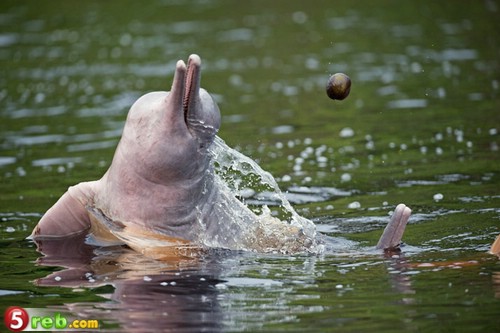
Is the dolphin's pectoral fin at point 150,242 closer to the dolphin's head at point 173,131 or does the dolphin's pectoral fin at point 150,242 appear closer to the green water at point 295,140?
the green water at point 295,140

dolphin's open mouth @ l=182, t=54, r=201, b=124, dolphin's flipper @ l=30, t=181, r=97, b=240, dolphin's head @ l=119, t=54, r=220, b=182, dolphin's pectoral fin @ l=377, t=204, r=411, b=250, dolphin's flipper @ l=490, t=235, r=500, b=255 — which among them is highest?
dolphin's open mouth @ l=182, t=54, r=201, b=124

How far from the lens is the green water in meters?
7.58

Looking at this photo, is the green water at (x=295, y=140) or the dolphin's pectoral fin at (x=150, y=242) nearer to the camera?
the green water at (x=295, y=140)

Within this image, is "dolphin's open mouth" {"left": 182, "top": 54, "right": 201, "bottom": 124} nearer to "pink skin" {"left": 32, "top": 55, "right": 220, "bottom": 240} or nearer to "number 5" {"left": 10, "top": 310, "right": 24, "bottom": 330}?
"pink skin" {"left": 32, "top": 55, "right": 220, "bottom": 240}

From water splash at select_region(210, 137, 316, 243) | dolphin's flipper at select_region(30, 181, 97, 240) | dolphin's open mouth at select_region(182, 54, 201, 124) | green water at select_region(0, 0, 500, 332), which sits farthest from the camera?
dolphin's flipper at select_region(30, 181, 97, 240)

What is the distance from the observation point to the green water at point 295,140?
7582 millimetres

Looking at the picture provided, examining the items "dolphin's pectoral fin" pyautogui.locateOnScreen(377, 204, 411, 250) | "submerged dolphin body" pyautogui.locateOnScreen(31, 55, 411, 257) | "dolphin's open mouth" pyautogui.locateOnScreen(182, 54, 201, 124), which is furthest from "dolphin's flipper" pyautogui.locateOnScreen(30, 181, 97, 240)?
"dolphin's pectoral fin" pyautogui.locateOnScreen(377, 204, 411, 250)

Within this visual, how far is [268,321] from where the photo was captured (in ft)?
23.2

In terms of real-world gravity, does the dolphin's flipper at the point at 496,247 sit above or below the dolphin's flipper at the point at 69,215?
below

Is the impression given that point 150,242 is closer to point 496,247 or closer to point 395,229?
point 395,229

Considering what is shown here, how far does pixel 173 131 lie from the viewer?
8.64 m

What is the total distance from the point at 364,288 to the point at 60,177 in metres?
6.03

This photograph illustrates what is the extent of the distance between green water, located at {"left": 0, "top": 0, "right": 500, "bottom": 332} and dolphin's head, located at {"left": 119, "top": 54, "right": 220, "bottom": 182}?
2.63ft

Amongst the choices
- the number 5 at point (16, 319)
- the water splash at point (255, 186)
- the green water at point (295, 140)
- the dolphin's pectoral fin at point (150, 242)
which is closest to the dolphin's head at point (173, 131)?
the water splash at point (255, 186)
